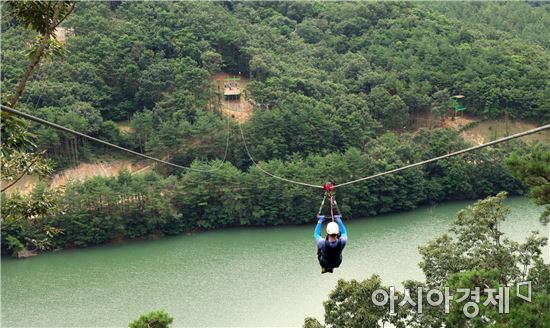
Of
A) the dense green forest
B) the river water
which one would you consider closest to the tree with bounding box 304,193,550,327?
the river water

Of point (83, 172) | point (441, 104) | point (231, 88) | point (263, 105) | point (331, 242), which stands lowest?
point (331, 242)

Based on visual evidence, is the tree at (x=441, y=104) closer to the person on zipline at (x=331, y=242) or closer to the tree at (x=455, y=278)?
the tree at (x=455, y=278)

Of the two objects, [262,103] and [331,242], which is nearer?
[331,242]

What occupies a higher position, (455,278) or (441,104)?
(441,104)

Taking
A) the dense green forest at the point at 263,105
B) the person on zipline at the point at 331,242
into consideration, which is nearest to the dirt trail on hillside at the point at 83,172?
the dense green forest at the point at 263,105

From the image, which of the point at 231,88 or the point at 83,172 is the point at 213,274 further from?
the point at 231,88

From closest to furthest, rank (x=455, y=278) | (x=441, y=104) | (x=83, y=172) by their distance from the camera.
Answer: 1. (x=455, y=278)
2. (x=83, y=172)
3. (x=441, y=104)

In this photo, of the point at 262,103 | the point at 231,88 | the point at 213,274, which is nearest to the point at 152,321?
the point at 213,274

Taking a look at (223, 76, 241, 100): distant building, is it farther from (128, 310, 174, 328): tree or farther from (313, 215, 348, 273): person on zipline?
(313, 215, 348, 273): person on zipline
